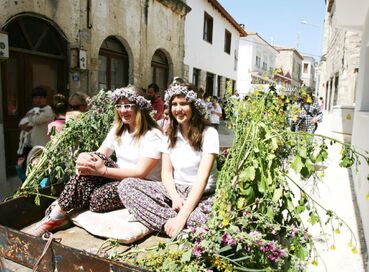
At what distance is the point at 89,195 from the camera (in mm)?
2492

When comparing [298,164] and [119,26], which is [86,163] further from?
[119,26]

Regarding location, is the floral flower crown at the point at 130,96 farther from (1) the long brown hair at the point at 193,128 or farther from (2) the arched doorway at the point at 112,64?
(2) the arched doorway at the point at 112,64

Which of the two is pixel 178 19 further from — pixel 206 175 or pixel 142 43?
pixel 206 175

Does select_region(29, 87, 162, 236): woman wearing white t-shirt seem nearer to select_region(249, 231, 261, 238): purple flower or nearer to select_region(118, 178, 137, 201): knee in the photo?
select_region(118, 178, 137, 201): knee

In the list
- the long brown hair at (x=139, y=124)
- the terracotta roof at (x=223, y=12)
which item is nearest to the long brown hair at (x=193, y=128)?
the long brown hair at (x=139, y=124)

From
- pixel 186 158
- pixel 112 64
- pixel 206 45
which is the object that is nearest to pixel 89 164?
pixel 186 158

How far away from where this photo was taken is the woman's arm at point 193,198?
2.12 meters

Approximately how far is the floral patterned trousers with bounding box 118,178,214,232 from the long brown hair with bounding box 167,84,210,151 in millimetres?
360

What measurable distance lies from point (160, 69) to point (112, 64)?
2.67 metres

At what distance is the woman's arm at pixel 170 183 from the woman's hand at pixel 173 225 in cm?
15

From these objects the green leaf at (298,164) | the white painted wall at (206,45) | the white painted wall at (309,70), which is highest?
the white painted wall at (309,70)

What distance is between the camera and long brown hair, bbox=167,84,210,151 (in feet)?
8.13

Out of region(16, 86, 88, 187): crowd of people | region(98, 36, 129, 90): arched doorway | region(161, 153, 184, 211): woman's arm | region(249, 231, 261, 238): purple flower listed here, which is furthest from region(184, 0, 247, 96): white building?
region(249, 231, 261, 238): purple flower

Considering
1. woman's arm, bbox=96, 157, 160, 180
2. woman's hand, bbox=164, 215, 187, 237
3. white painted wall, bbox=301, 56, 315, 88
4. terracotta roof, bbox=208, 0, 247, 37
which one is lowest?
woman's hand, bbox=164, 215, 187, 237
